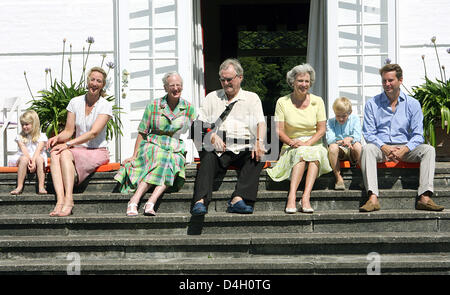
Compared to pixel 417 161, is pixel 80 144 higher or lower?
higher

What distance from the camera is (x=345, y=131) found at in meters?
4.74

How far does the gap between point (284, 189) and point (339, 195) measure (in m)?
0.45

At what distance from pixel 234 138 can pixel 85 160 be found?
1245mm

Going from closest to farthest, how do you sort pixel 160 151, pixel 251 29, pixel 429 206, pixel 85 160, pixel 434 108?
1. pixel 429 206
2. pixel 160 151
3. pixel 85 160
4. pixel 434 108
5. pixel 251 29

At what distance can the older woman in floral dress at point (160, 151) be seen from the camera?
4387 millimetres

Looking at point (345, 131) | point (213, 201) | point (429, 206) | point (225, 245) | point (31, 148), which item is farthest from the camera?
point (31, 148)

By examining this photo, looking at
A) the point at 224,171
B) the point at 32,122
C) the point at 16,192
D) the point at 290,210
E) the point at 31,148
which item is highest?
the point at 32,122

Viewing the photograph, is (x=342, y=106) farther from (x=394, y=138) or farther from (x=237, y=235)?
(x=237, y=235)

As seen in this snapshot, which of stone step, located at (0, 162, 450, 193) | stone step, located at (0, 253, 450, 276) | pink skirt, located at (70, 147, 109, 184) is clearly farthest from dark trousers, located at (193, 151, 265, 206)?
pink skirt, located at (70, 147, 109, 184)

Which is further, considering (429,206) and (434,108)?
(434,108)

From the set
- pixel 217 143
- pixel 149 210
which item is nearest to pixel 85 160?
pixel 149 210

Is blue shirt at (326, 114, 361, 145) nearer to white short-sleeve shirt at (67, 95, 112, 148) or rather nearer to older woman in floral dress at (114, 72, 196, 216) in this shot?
older woman in floral dress at (114, 72, 196, 216)

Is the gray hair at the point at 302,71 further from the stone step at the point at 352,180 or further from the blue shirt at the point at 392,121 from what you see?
the stone step at the point at 352,180

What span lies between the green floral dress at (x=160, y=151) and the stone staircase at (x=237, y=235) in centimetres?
14
